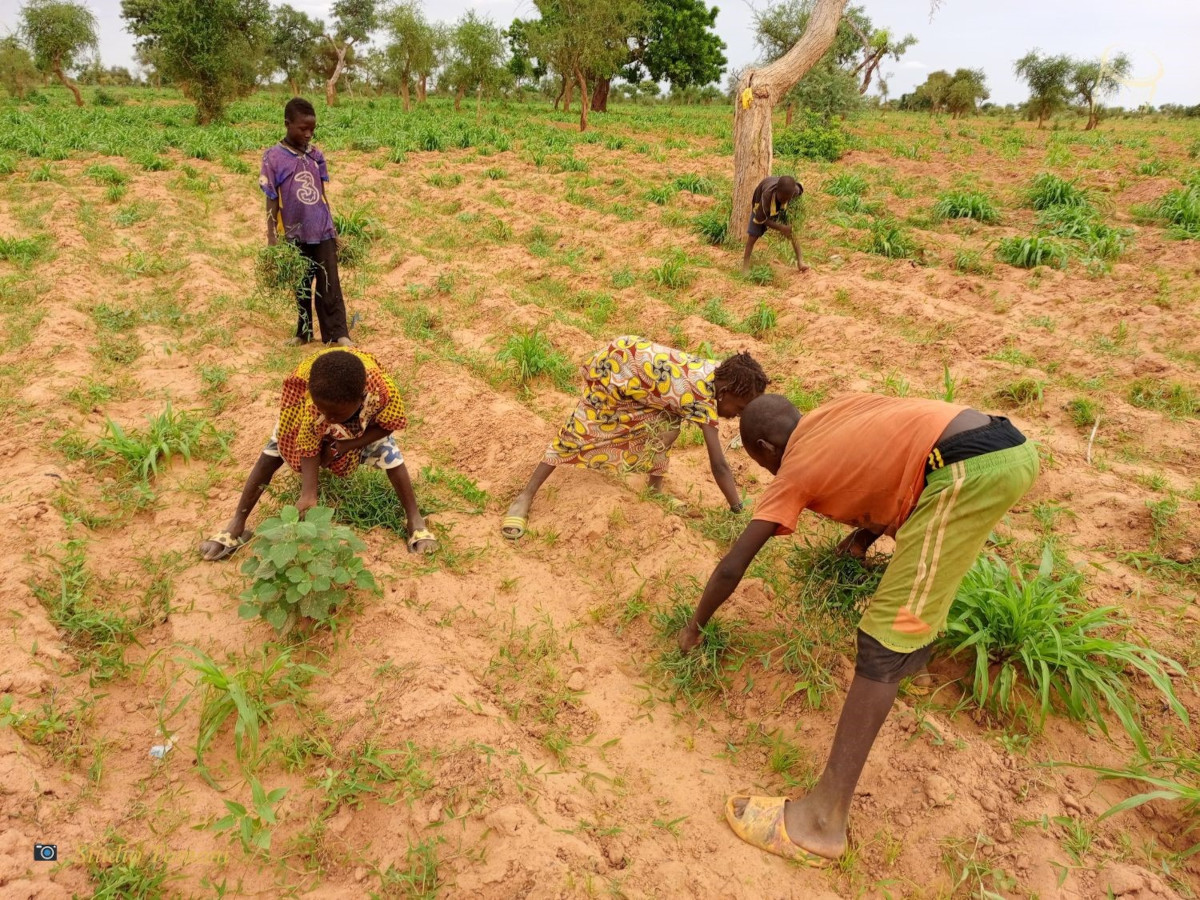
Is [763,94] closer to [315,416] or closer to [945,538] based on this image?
[315,416]

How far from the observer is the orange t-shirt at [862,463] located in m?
1.99

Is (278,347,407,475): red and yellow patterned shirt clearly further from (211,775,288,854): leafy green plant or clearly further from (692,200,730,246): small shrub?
(692,200,730,246): small shrub

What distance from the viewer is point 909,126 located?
17.4 meters

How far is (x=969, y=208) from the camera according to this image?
329 inches

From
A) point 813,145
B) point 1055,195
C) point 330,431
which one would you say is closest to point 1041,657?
point 330,431

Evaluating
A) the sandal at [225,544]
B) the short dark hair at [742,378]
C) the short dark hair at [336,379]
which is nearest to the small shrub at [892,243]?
the short dark hair at [742,378]

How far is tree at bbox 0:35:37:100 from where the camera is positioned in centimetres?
2412

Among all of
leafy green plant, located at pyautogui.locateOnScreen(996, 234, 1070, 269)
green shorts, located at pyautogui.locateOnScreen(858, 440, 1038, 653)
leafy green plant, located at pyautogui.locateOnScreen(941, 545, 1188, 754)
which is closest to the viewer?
green shorts, located at pyautogui.locateOnScreen(858, 440, 1038, 653)

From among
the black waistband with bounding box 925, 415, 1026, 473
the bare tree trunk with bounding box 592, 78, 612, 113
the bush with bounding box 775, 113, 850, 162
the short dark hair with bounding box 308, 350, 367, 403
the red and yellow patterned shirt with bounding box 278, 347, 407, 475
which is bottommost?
the red and yellow patterned shirt with bounding box 278, 347, 407, 475

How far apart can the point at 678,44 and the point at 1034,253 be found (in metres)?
23.4

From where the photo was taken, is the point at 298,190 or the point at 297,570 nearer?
the point at 297,570

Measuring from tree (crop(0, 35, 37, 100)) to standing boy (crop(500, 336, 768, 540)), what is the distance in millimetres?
30694

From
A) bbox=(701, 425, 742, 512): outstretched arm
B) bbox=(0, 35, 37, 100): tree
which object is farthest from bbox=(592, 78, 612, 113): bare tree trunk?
bbox=(701, 425, 742, 512): outstretched arm

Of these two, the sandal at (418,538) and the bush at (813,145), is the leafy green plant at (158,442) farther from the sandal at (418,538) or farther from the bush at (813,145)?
the bush at (813,145)
